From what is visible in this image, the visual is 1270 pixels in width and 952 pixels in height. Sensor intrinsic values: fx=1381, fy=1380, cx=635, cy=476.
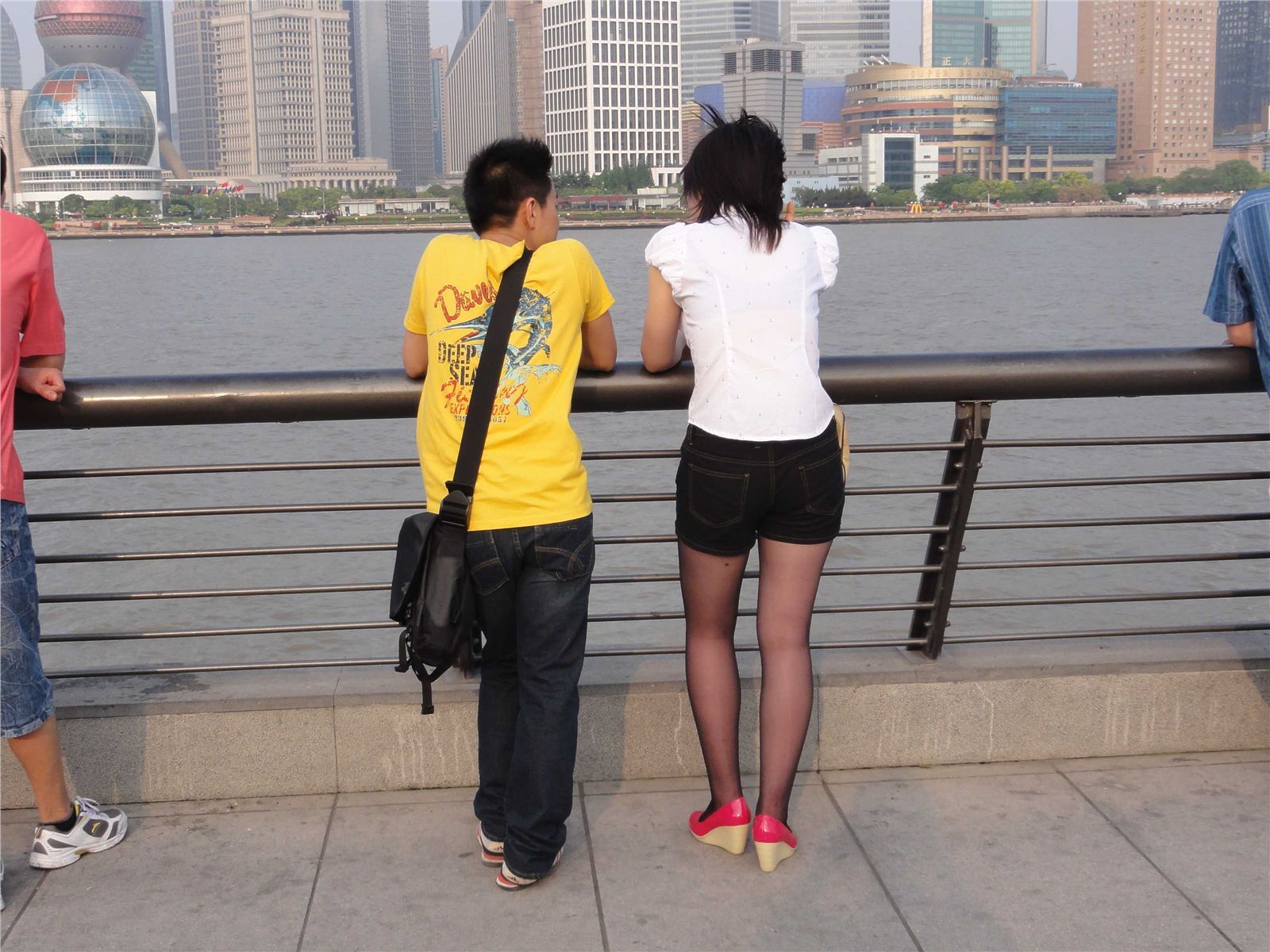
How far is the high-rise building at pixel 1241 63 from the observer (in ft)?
385

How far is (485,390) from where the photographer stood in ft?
8.93

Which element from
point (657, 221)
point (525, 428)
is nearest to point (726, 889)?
point (525, 428)

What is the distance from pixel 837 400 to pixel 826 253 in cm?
48

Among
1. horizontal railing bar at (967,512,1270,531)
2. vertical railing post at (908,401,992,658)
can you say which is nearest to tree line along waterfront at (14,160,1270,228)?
horizontal railing bar at (967,512,1270,531)

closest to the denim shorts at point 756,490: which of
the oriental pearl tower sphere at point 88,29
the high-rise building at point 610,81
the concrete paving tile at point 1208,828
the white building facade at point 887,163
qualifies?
the concrete paving tile at point 1208,828

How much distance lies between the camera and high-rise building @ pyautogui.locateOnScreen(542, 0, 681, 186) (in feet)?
431

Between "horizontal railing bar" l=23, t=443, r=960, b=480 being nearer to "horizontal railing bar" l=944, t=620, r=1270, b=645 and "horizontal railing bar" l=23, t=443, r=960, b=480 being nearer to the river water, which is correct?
"horizontal railing bar" l=944, t=620, r=1270, b=645

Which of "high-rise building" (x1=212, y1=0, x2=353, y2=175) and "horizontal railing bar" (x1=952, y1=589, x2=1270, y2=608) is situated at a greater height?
"high-rise building" (x1=212, y1=0, x2=353, y2=175)

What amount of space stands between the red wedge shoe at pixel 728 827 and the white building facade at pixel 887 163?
14453 cm

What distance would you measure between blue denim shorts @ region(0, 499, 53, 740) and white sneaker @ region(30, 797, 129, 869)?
0.27m

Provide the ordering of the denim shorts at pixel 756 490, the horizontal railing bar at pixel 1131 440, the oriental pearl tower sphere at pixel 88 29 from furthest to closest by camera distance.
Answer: the oriental pearl tower sphere at pixel 88 29 → the horizontal railing bar at pixel 1131 440 → the denim shorts at pixel 756 490

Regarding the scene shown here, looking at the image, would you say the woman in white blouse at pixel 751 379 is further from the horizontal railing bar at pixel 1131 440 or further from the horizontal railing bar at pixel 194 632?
the horizontal railing bar at pixel 194 632

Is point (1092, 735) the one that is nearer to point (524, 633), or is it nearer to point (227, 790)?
point (524, 633)

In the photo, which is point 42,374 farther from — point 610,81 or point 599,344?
point 610,81
